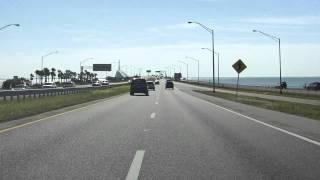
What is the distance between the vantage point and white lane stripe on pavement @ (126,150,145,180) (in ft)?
30.4

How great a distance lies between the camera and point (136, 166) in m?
10.3

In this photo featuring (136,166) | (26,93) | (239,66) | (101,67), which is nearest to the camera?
(136,166)

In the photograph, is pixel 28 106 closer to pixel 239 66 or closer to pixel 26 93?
pixel 26 93

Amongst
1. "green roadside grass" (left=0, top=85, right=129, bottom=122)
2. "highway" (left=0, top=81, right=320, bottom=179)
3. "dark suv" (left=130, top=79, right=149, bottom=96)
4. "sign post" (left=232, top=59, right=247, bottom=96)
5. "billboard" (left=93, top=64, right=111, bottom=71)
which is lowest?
"green roadside grass" (left=0, top=85, right=129, bottom=122)

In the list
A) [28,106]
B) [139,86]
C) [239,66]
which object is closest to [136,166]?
[28,106]

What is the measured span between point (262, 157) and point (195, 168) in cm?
207

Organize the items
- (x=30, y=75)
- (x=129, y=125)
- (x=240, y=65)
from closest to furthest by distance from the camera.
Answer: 1. (x=129, y=125)
2. (x=240, y=65)
3. (x=30, y=75)

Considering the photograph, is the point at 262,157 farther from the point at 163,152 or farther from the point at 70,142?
the point at 70,142

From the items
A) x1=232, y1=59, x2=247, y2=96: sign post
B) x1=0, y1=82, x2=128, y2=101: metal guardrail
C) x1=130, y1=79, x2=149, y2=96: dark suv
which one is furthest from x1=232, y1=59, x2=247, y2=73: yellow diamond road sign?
x1=0, y1=82, x2=128, y2=101: metal guardrail

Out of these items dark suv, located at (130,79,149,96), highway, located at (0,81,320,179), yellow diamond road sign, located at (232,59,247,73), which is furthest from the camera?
dark suv, located at (130,79,149,96)

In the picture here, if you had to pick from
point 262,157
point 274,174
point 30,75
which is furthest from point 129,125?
point 30,75

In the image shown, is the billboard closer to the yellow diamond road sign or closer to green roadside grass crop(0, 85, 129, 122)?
the yellow diamond road sign

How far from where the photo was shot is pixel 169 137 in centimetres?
1552

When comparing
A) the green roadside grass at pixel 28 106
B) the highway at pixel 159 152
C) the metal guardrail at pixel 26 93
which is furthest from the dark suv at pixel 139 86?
the highway at pixel 159 152
